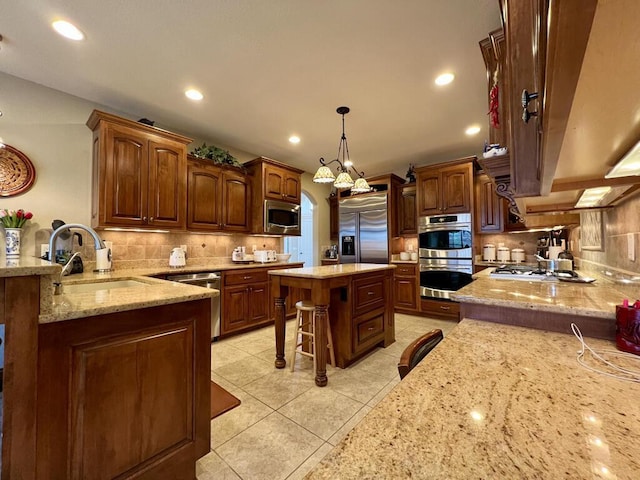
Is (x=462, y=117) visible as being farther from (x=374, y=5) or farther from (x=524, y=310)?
(x=524, y=310)

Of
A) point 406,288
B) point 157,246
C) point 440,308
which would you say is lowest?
point 440,308

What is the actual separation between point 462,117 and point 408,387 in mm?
3532

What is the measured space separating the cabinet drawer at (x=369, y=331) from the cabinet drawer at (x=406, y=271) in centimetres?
174

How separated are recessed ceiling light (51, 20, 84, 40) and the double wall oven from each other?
4406mm

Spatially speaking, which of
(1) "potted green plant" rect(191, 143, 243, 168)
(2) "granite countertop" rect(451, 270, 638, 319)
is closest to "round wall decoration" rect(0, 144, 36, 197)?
(1) "potted green plant" rect(191, 143, 243, 168)

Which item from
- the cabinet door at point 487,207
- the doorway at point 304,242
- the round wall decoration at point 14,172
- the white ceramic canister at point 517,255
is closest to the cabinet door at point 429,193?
the cabinet door at point 487,207

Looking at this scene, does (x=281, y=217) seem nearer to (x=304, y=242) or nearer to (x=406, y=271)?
(x=406, y=271)

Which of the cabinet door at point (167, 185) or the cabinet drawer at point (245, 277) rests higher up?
the cabinet door at point (167, 185)

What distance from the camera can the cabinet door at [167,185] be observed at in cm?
297

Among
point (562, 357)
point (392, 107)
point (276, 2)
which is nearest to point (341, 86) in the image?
point (392, 107)

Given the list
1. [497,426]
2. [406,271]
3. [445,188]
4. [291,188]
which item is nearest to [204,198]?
[291,188]

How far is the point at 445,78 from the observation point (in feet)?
8.27

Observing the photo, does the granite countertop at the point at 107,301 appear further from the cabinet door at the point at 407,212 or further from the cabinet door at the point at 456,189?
the cabinet door at the point at 407,212

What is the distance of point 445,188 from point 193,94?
363 cm
